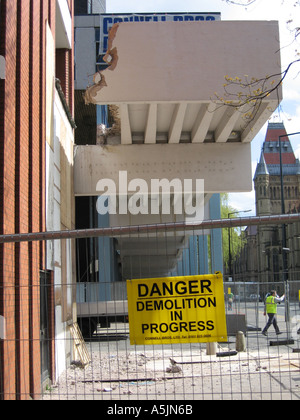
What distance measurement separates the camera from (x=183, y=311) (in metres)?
4.66

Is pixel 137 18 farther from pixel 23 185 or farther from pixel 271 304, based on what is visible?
pixel 271 304

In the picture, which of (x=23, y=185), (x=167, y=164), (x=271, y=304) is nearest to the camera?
(x=271, y=304)

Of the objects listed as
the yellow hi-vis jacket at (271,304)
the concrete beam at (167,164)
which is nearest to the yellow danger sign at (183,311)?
the yellow hi-vis jacket at (271,304)

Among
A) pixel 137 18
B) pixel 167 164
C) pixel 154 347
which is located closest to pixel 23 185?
pixel 154 347

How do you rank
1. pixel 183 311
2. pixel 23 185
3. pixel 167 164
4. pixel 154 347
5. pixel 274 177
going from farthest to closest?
1. pixel 274 177
2. pixel 167 164
3. pixel 23 185
4. pixel 154 347
5. pixel 183 311

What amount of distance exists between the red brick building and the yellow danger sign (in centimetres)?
135

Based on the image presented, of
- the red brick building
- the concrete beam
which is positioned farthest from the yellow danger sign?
the concrete beam

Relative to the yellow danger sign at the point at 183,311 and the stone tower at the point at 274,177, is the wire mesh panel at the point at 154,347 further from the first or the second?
the stone tower at the point at 274,177

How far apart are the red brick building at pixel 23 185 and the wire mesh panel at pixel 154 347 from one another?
7.1 inches

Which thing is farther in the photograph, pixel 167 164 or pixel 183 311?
pixel 167 164

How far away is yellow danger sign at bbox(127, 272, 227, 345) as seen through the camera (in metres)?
4.64

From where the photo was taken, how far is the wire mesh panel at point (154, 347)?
17.8 feet

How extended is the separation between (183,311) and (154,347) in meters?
1.31
